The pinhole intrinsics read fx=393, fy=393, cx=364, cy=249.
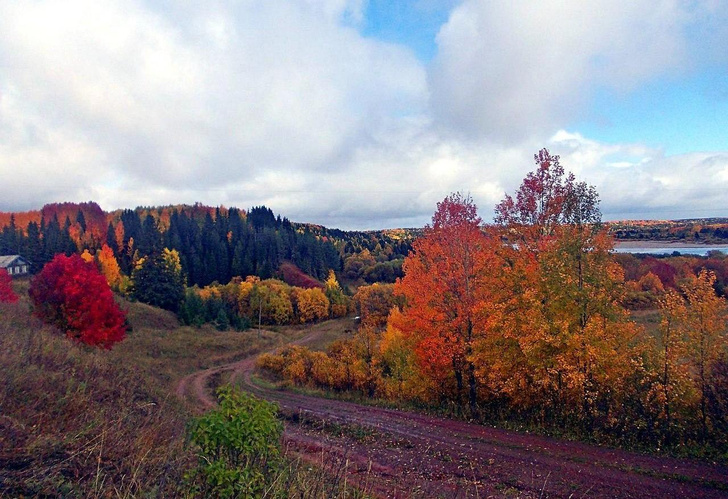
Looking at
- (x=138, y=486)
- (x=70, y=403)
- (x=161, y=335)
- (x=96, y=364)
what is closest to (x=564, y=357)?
(x=138, y=486)

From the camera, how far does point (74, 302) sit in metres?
23.3

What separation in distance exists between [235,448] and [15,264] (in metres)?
95.2

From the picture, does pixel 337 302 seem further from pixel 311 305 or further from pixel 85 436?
pixel 85 436

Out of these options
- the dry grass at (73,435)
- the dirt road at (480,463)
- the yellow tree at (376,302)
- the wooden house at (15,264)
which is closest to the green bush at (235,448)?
the dry grass at (73,435)

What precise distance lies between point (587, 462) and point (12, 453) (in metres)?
13.4

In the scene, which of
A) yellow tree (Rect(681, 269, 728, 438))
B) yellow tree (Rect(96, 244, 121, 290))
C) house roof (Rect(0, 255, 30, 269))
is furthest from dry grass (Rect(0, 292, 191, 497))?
house roof (Rect(0, 255, 30, 269))

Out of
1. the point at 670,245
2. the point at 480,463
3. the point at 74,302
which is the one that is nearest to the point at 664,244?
the point at 670,245

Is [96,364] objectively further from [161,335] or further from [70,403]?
[161,335]

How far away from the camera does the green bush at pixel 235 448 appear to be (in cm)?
466

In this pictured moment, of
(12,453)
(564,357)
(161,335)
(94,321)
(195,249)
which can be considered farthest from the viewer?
(195,249)

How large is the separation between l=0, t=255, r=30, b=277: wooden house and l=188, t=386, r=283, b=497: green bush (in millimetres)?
89552

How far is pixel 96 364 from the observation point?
39.6 ft

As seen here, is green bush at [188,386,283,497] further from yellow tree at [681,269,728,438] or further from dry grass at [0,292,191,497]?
yellow tree at [681,269,728,438]

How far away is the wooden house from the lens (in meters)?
72.1
